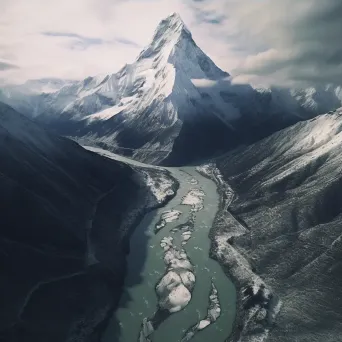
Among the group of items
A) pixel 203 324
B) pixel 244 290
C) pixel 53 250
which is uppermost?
pixel 53 250

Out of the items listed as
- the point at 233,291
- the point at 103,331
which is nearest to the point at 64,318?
the point at 103,331

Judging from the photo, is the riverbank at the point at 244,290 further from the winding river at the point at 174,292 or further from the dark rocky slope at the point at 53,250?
the dark rocky slope at the point at 53,250

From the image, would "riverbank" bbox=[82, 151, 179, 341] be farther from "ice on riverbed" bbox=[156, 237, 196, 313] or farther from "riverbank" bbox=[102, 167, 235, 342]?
"ice on riverbed" bbox=[156, 237, 196, 313]

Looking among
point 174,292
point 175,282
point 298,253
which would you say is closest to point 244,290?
point 174,292

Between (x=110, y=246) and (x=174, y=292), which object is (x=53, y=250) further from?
(x=174, y=292)

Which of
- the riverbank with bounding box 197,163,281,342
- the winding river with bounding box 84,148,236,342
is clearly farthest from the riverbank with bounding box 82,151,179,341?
the riverbank with bounding box 197,163,281,342
